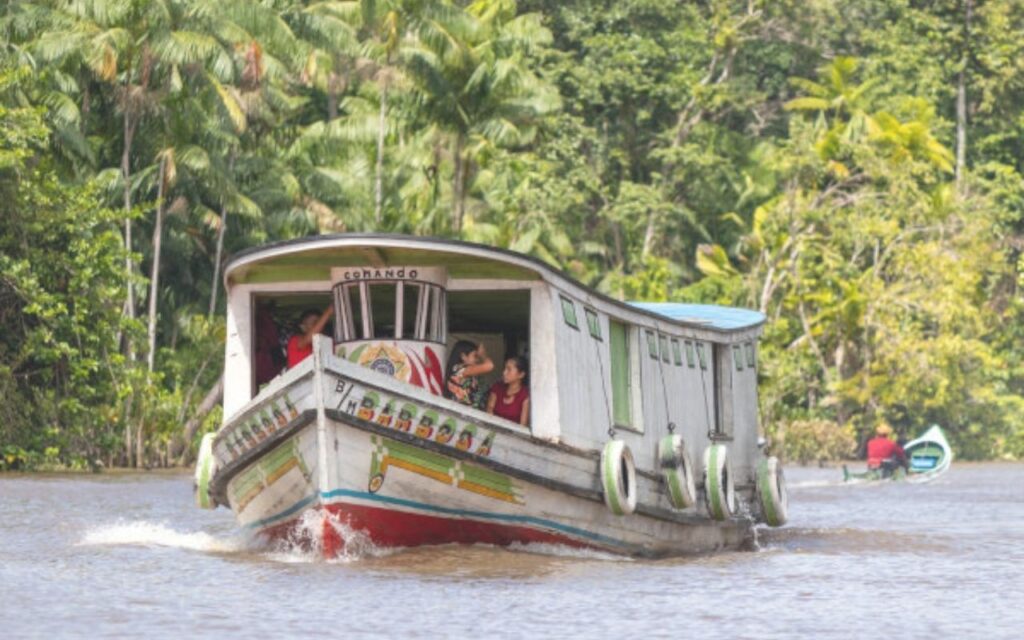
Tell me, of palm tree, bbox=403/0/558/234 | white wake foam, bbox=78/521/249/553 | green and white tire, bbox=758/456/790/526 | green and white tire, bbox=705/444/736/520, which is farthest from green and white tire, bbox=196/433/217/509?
palm tree, bbox=403/0/558/234

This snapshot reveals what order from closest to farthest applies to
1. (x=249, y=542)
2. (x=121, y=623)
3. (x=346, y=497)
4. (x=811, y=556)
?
(x=121, y=623), (x=346, y=497), (x=249, y=542), (x=811, y=556)

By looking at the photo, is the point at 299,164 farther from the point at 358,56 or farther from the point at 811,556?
the point at 811,556

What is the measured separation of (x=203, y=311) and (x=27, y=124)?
426 inches

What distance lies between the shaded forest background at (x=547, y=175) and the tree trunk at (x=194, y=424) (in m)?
0.08

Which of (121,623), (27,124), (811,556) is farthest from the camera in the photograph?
(27,124)

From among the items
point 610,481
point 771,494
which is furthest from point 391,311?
point 771,494

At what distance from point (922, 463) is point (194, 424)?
1338cm

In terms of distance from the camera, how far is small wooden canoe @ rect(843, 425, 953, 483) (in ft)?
127

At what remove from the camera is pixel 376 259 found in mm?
17922

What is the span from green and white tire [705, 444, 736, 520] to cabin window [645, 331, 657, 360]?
1.28 metres

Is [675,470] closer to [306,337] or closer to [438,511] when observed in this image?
[438,511]

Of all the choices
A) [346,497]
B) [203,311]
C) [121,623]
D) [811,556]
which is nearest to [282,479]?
[346,497]

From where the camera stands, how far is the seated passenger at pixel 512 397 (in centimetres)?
1820

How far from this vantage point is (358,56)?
154 ft
